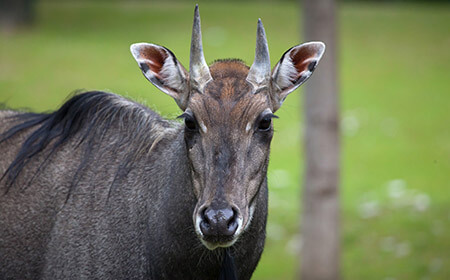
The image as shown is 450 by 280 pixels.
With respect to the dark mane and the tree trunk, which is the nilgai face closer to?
the dark mane

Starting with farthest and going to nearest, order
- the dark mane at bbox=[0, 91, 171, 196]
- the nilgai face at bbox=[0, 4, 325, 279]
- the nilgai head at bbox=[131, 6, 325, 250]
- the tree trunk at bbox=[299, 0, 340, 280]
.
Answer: the tree trunk at bbox=[299, 0, 340, 280] → the dark mane at bbox=[0, 91, 171, 196] → the nilgai face at bbox=[0, 4, 325, 279] → the nilgai head at bbox=[131, 6, 325, 250]

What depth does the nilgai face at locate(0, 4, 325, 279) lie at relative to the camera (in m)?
5.00

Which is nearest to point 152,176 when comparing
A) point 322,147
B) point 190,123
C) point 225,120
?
point 190,123

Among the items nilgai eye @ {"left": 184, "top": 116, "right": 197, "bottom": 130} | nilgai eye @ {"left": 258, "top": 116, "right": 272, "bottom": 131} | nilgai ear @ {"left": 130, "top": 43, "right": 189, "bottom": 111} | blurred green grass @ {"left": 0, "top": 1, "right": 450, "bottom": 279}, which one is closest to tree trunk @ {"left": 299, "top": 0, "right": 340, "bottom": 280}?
blurred green grass @ {"left": 0, "top": 1, "right": 450, "bottom": 279}

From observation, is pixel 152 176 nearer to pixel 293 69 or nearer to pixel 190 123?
pixel 190 123

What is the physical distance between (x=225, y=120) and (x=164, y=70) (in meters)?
0.83

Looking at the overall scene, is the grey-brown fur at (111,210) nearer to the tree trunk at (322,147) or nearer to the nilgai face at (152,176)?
→ the nilgai face at (152,176)

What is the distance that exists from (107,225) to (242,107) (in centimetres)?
158

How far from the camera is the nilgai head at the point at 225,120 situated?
15.4 ft

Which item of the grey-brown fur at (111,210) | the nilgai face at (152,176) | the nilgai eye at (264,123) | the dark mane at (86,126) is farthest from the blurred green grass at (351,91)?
the nilgai eye at (264,123)

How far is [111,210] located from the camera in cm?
573

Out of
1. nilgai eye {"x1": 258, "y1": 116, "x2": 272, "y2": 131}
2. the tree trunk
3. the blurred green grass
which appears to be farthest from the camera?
the blurred green grass

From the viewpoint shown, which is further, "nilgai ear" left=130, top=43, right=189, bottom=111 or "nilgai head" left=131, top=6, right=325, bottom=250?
"nilgai ear" left=130, top=43, right=189, bottom=111

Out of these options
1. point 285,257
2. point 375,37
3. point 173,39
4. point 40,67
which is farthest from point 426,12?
point 285,257
